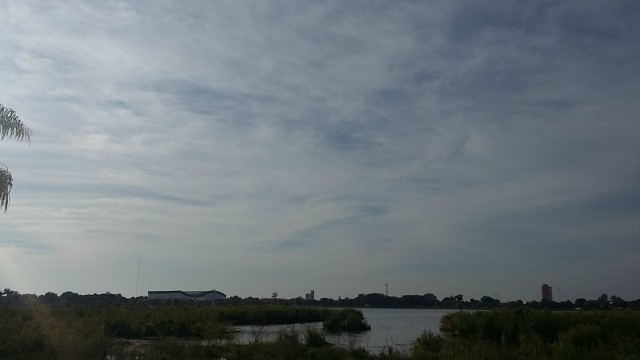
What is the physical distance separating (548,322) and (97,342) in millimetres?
22010

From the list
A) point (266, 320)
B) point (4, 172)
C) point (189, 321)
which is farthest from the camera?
point (266, 320)

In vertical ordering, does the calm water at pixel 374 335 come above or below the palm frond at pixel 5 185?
below

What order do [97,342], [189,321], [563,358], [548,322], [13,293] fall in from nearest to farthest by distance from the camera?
[563,358] < [97,342] < [548,322] < [189,321] < [13,293]

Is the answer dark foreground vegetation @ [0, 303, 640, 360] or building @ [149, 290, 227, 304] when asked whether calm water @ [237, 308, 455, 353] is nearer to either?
dark foreground vegetation @ [0, 303, 640, 360]

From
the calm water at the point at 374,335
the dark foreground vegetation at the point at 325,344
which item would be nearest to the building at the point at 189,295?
the calm water at the point at 374,335

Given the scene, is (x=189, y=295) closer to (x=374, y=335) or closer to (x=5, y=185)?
(x=374, y=335)

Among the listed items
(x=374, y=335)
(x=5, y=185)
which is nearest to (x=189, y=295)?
(x=374, y=335)

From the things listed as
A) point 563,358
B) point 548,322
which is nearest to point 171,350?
point 563,358

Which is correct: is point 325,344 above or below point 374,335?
above

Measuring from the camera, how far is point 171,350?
20.2 metres

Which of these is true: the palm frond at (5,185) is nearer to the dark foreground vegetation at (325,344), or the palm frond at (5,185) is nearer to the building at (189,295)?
the dark foreground vegetation at (325,344)

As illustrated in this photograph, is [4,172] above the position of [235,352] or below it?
above

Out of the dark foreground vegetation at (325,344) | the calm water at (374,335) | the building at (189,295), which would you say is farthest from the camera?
the building at (189,295)

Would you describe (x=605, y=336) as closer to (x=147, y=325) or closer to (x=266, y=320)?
(x=147, y=325)
